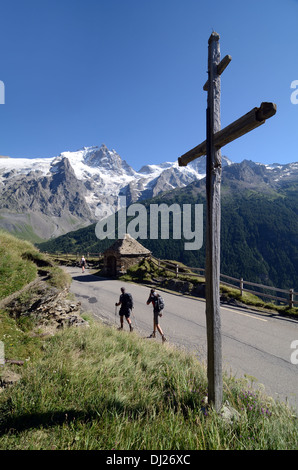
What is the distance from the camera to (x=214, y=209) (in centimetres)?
390

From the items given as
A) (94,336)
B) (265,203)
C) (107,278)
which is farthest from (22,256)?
(265,203)

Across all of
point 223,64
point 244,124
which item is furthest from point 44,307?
point 223,64

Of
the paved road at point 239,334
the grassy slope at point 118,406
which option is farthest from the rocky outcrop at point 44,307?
the paved road at point 239,334

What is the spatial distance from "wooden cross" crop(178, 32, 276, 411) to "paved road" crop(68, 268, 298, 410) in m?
1.83

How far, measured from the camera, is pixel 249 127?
3379 mm

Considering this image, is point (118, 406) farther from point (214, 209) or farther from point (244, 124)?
point (244, 124)

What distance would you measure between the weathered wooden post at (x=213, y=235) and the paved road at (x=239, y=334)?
1804 millimetres

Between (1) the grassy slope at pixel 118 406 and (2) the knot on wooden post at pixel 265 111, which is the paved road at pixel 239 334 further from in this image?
(2) the knot on wooden post at pixel 265 111

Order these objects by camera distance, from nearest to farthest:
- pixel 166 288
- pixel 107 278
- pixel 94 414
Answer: pixel 94 414, pixel 166 288, pixel 107 278

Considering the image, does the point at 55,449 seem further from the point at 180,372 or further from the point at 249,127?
the point at 249,127

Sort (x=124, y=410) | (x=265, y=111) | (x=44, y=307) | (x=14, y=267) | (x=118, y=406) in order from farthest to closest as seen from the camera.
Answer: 1. (x=14, y=267)
2. (x=44, y=307)
3. (x=118, y=406)
4. (x=124, y=410)
5. (x=265, y=111)

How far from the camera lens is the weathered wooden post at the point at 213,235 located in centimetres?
377

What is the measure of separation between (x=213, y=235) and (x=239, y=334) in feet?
21.8
